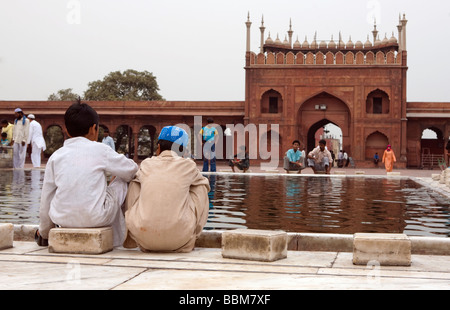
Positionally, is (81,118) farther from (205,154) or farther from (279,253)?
(205,154)

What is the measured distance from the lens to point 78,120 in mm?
3361

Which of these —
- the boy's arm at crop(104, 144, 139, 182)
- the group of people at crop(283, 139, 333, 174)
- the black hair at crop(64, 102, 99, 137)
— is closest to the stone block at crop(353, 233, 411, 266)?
the boy's arm at crop(104, 144, 139, 182)

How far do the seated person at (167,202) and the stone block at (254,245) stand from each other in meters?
0.29

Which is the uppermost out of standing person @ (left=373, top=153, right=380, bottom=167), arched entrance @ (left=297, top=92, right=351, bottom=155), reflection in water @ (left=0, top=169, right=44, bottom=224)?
arched entrance @ (left=297, top=92, right=351, bottom=155)

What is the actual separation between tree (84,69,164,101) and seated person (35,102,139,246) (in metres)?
34.3

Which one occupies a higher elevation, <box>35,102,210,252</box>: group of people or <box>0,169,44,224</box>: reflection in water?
<box>35,102,210,252</box>: group of people

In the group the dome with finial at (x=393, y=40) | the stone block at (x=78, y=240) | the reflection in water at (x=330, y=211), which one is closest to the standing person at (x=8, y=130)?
the reflection in water at (x=330, y=211)

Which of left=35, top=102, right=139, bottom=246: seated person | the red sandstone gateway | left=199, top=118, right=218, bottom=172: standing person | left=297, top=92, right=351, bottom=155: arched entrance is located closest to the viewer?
left=35, top=102, right=139, bottom=246: seated person

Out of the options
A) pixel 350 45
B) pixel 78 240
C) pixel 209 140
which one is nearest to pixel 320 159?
pixel 209 140

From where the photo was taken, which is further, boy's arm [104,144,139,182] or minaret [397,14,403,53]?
minaret [397,14,403,53]

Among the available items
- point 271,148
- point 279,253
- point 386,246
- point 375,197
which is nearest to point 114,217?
point 279,253

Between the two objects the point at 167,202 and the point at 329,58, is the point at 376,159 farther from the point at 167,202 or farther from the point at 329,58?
the point at 167,202

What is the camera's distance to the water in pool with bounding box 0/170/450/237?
469 cm

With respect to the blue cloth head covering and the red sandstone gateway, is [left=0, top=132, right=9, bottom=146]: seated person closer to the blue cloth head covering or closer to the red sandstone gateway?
the blue cloth head covering
